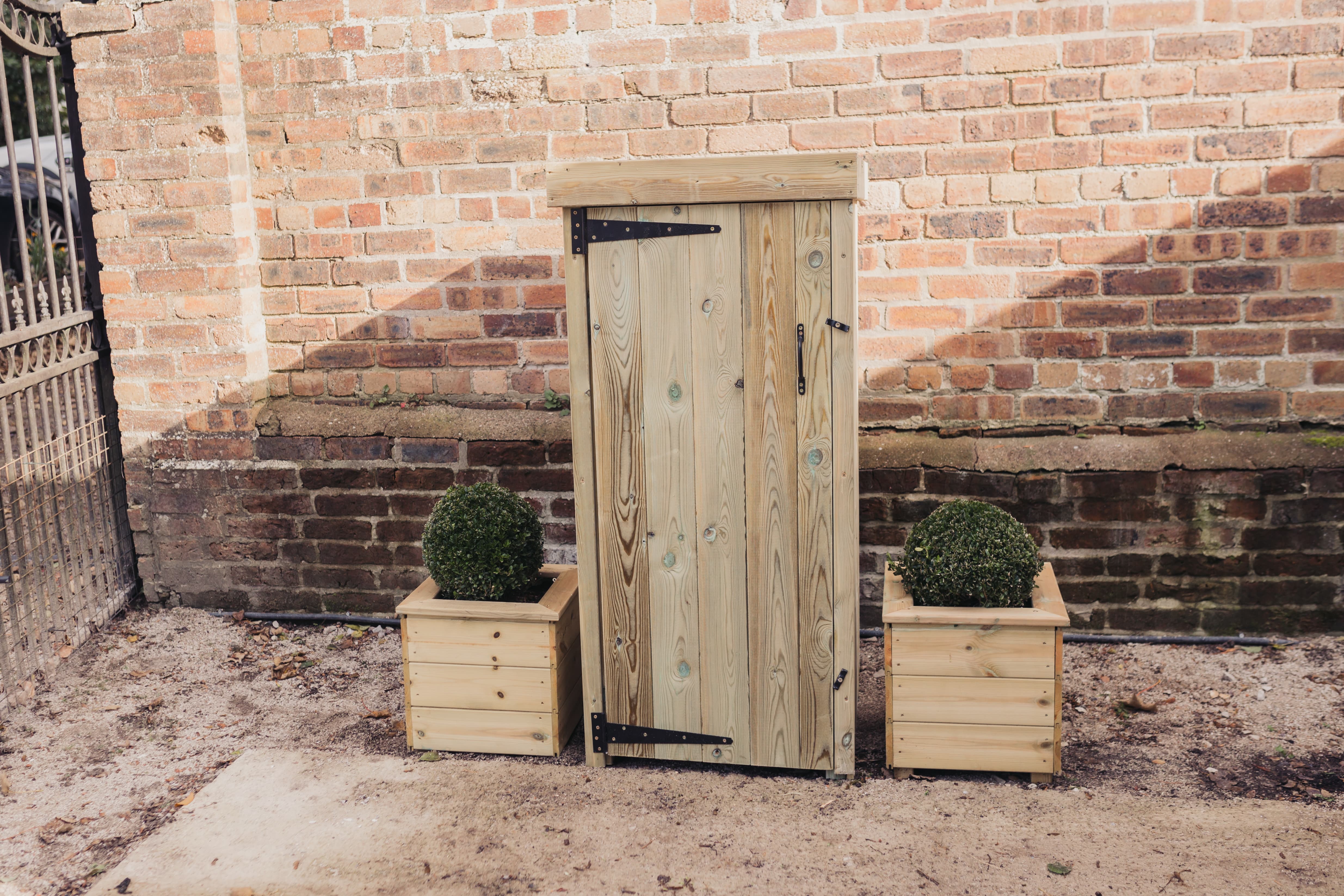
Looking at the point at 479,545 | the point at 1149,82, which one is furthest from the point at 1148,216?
the point at 479,545

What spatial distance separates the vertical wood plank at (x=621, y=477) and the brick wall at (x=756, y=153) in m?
1.11

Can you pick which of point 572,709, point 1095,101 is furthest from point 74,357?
point 1095,101

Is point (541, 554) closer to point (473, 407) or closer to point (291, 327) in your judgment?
point (473, 407)

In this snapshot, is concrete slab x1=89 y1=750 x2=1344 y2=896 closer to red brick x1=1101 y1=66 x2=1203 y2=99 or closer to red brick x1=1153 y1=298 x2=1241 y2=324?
red brick x1=1153 y1=298 x2=1241 y2=324

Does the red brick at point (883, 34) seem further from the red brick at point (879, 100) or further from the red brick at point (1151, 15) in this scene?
the red brick at point (1151, 15)

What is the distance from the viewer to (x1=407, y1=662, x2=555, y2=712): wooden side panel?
11.0 ft

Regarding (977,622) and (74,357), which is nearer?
(977,622)

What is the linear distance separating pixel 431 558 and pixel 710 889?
1.35m

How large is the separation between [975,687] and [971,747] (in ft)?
0.61

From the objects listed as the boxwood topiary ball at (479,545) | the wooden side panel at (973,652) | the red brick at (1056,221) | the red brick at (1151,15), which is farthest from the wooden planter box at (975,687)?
the red brick at (1151,15)

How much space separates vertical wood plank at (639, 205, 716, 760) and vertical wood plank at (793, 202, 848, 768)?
0.29 meters

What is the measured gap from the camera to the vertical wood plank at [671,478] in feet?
9.79

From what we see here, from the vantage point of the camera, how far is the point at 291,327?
436 centimetres

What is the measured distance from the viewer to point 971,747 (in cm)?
313
